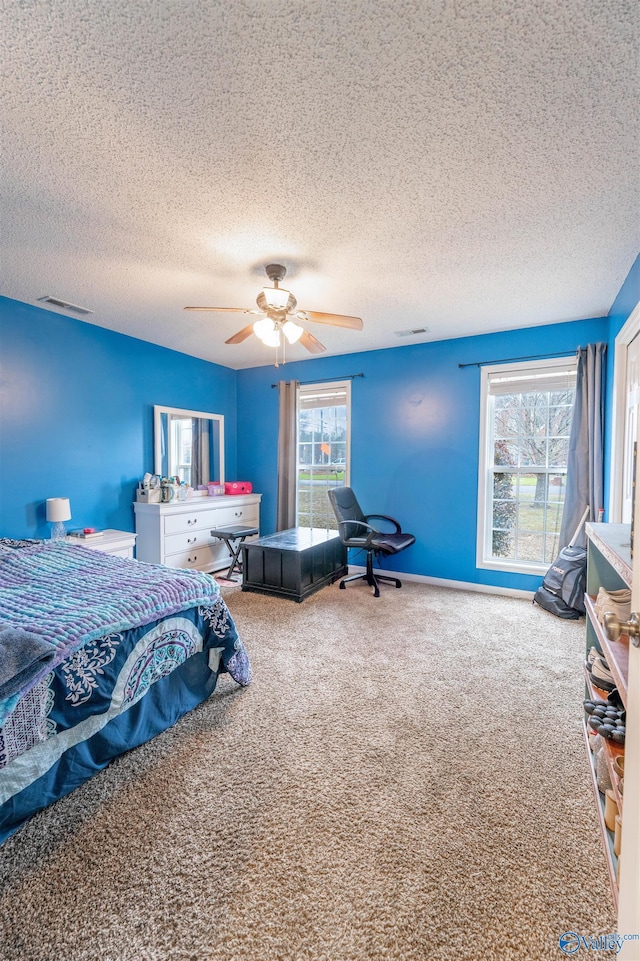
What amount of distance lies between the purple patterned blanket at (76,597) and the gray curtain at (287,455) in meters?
2.58

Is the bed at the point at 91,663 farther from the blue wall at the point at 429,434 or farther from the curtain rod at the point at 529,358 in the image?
the curtain rod at the point at 529,358

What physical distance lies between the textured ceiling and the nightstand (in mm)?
2004

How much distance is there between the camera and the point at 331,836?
1.36 meters

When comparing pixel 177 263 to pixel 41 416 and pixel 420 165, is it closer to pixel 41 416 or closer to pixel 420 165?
pixel 420 165

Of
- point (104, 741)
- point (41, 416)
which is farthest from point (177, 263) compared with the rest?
point (104, 741)

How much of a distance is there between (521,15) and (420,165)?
1.91 feet

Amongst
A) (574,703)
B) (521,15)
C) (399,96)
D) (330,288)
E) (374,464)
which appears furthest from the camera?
(374,464)

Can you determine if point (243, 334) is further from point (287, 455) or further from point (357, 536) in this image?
point (357, 536)

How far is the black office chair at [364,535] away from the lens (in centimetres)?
380

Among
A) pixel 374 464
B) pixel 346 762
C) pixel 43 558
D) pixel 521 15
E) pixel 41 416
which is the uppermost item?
pixel 521 15

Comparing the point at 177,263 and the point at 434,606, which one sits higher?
the point at 177,263

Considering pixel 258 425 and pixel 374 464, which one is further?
pixel 258 425

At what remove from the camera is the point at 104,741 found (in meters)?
1.63

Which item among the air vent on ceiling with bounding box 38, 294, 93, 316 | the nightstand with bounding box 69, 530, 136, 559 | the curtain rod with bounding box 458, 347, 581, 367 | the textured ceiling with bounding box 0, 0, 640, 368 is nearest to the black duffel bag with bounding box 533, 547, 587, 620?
the curtain rod with bounding box 458, 347, 581, 367
